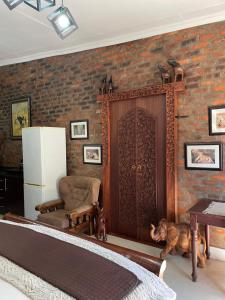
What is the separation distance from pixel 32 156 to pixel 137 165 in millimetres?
1693

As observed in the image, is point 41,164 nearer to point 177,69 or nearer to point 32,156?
point 32,156

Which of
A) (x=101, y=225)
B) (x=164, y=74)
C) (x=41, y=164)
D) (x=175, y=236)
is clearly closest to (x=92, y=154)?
(x=41, y=164)

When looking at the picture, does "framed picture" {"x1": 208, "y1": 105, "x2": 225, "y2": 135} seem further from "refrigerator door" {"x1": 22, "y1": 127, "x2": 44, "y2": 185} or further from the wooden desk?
"refrigerator door" {"x1": 22, "y1": 127, "x2": 44, "y2": 185}

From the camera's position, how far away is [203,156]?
3.09 meters

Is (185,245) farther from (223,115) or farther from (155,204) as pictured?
(223,115)

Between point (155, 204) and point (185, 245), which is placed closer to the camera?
point (185, 245)

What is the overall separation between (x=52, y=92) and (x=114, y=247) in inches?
136

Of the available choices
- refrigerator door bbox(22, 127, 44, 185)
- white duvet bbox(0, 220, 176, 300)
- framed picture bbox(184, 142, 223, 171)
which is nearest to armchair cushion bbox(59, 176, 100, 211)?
refrigerator door bbox(22, 127, 44, 185)

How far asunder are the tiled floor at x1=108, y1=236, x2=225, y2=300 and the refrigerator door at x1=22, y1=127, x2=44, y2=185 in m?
2.25

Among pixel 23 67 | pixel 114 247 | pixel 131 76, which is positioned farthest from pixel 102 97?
pixel 114 247

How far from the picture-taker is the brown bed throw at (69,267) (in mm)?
1205

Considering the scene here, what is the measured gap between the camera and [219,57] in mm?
2979

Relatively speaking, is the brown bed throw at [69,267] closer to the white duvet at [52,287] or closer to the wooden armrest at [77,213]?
the white duvet at [52,287]

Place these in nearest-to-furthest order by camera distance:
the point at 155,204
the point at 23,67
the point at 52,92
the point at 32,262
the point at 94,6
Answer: the point at 32,262, the point at 94,6, the point at 155,204, the point at 52,92, the point at 23,67
